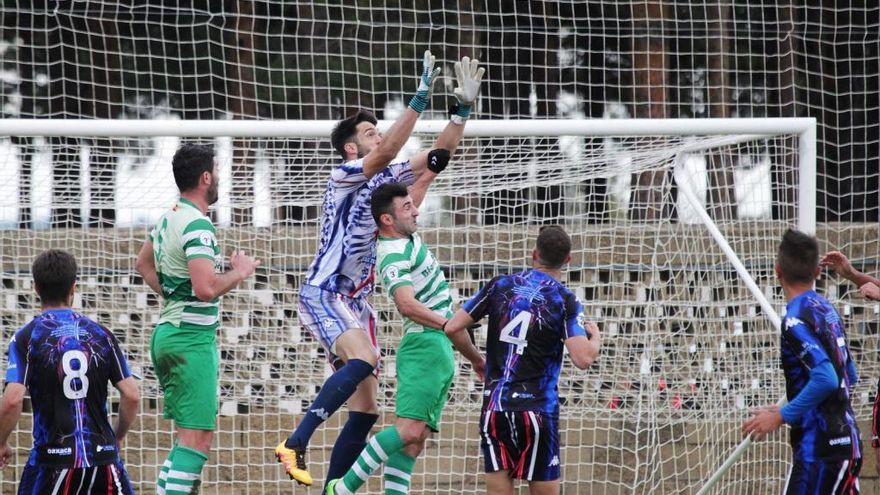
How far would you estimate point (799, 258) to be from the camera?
19.2ft

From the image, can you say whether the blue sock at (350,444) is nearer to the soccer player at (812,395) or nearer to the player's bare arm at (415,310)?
the player's bare arm at (415,310)

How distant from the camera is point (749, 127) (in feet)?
28.3

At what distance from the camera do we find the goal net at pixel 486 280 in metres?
9.79

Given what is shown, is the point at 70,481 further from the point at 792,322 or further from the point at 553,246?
the point at 792,322

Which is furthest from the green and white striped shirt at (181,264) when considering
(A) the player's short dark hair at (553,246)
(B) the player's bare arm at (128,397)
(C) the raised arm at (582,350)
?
(C) the raised arm at (582,350)

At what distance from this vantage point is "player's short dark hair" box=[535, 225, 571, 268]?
670 cm

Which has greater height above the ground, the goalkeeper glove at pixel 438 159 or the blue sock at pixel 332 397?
the goalkeeper glove at pixel 438 159

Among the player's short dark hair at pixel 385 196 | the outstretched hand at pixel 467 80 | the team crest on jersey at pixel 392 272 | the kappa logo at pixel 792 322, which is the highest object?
the outstretched hand at pixel 467 80

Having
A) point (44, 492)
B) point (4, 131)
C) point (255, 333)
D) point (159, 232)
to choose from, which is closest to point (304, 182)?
point (255, 333)

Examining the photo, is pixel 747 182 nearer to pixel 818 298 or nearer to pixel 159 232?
pixel 818 298

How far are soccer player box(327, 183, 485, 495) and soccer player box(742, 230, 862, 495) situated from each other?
6.02ft

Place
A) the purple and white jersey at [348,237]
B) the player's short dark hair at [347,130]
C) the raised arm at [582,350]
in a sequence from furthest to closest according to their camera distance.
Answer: the player's short dark hair at [347,130]
the purple and white jersey at [348,237]
the raised arm at [582,350]

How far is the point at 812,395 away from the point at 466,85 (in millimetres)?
2544

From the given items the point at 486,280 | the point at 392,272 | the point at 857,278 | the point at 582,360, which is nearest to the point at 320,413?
the point at 392,272
